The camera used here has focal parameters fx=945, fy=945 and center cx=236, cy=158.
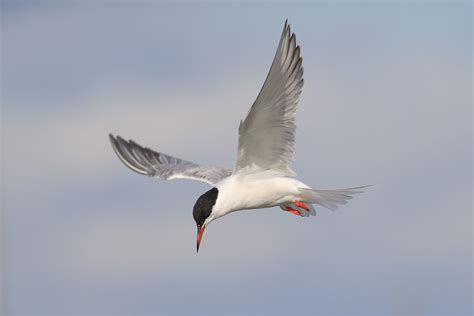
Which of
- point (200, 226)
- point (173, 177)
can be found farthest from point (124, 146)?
point (200, 226)

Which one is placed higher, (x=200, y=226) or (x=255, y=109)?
(x=255, y=109)

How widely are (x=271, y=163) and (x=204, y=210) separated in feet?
2.85

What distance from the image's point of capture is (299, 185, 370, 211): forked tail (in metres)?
9.92

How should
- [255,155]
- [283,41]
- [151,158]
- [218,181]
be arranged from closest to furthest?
1. [283,41]
2. [255,155]
3. [218,181]
4. [151,158]

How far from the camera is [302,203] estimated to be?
10375 mm

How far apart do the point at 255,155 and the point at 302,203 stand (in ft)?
2.97

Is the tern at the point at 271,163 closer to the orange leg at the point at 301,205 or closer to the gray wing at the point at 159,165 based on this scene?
the orange leg at the point at 301,205

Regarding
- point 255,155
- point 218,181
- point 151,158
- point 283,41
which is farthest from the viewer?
point 151,158

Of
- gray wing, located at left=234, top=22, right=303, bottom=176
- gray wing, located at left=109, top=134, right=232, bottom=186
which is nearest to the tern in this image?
gray wing, located at left=234, top=22, right=303, bottom=176

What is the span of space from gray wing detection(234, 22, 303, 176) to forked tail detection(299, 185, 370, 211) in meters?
0.29

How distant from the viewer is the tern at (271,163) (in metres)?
9.20

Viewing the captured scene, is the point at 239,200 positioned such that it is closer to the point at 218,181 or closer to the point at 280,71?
the point at 218,181

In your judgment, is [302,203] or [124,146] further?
[124,146]

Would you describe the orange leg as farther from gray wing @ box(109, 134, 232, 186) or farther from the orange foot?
gray wing @ box(109, 134, 232, 186)
